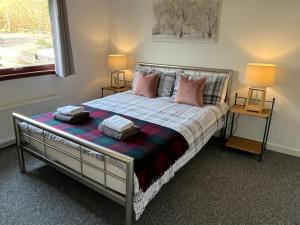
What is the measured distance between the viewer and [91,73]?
13.9ft

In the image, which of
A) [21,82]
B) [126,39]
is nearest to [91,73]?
[126,39]

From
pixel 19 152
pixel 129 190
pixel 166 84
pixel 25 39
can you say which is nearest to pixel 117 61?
pixel 166 84

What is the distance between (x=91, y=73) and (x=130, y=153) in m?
2.73

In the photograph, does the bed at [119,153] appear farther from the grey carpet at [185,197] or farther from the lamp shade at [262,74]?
the lamp shade at [262,74]

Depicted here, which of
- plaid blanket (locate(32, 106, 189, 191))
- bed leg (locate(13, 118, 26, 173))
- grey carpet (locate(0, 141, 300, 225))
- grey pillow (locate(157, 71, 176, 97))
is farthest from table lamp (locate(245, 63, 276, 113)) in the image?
bed leg (locate(13, 118, 26, 173))

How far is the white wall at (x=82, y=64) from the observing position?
338 cm

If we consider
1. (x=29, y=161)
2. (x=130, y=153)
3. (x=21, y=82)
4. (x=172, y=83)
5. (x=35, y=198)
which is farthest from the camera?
(x=172, y=83)

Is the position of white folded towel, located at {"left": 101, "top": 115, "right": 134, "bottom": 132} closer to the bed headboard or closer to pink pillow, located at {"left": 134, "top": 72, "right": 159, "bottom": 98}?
pink pillow, located at {"left": 134, "top": 72, "right": 159, "bottom": 98}

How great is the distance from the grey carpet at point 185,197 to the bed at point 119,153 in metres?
0.27

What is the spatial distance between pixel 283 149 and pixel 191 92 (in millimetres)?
1461

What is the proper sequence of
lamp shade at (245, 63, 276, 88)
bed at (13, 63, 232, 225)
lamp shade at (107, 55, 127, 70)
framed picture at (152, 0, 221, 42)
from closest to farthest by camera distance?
bed at (13, 63, 232, 225) < lamp shade at (245, 63, 276, 88) < framed picture at (152, 0, 221, 42) < lamp shade at (107, 55, 127, 70)

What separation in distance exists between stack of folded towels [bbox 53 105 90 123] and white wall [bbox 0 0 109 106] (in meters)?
1.11

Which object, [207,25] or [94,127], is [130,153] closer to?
[94,127]

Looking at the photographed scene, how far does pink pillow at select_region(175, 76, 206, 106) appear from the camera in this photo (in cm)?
310
